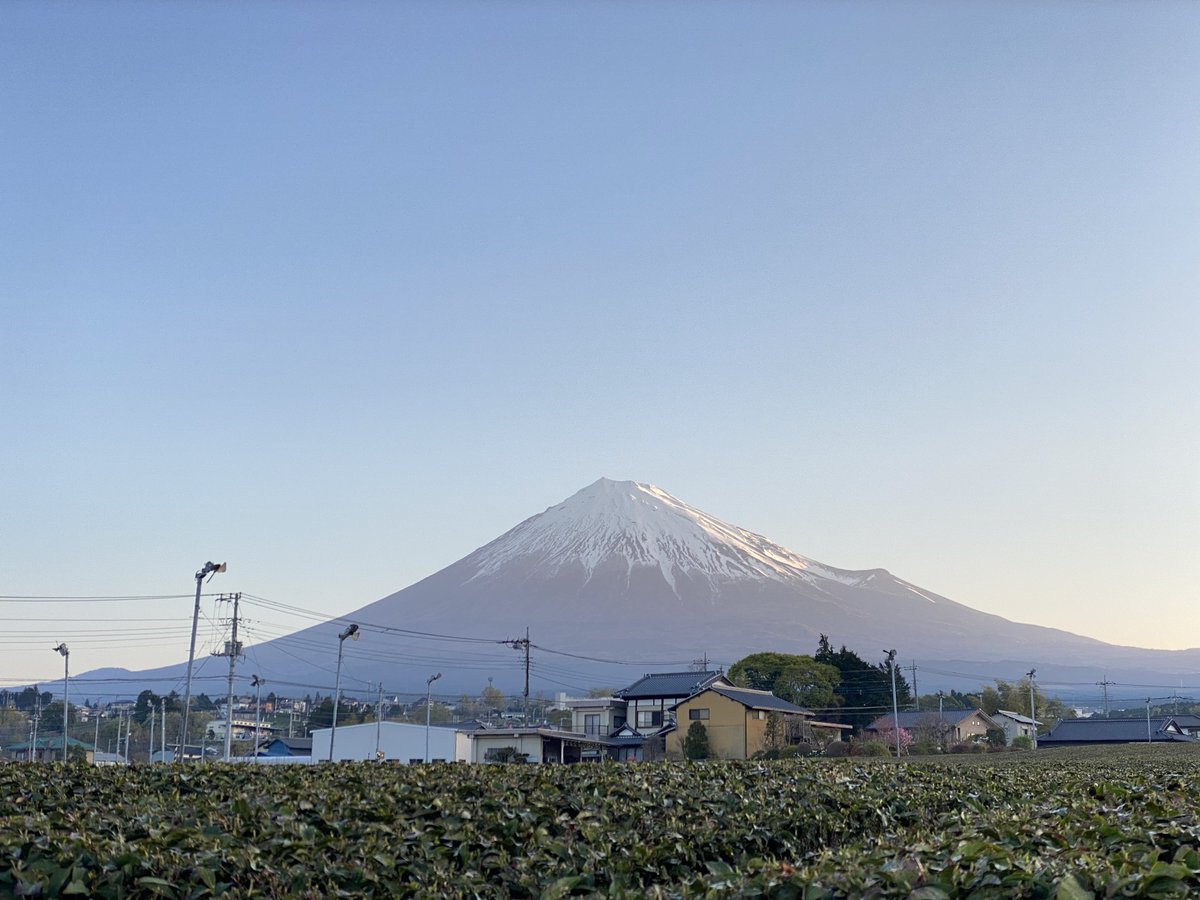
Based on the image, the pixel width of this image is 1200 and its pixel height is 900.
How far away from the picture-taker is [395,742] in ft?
199

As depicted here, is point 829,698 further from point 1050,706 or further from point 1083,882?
point 1083,882

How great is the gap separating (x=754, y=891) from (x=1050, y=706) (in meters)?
135

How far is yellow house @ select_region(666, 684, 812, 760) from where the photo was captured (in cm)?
6206

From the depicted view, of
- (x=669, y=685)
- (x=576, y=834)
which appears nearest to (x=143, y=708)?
(x=669, y=685)

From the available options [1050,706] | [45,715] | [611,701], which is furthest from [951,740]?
[45,715]

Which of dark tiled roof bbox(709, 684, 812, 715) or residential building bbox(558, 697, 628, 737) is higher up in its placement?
dark tiled roof bbox(709, 684, 812, 715)

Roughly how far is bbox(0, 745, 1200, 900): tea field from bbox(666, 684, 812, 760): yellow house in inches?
1917

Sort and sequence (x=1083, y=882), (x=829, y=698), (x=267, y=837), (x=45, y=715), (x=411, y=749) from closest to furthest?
(x=1083, y=882) < (x=267, y=837) < (x=411, y=749) < (x=829, y=698) < (x=45, y=715)

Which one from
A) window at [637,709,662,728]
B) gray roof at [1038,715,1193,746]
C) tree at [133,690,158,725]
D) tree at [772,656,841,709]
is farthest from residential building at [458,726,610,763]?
tree at [133,690,158,725]

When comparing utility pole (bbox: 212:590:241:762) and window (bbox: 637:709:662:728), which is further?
window (bbox: 637:709:662:728)

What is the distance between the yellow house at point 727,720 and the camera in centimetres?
6206

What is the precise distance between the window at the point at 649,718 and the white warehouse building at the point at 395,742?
17643mm

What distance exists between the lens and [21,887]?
26.4 feet

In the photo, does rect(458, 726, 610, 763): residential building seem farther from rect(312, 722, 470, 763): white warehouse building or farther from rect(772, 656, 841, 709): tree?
rect(772, 656, 841, 709): tree
